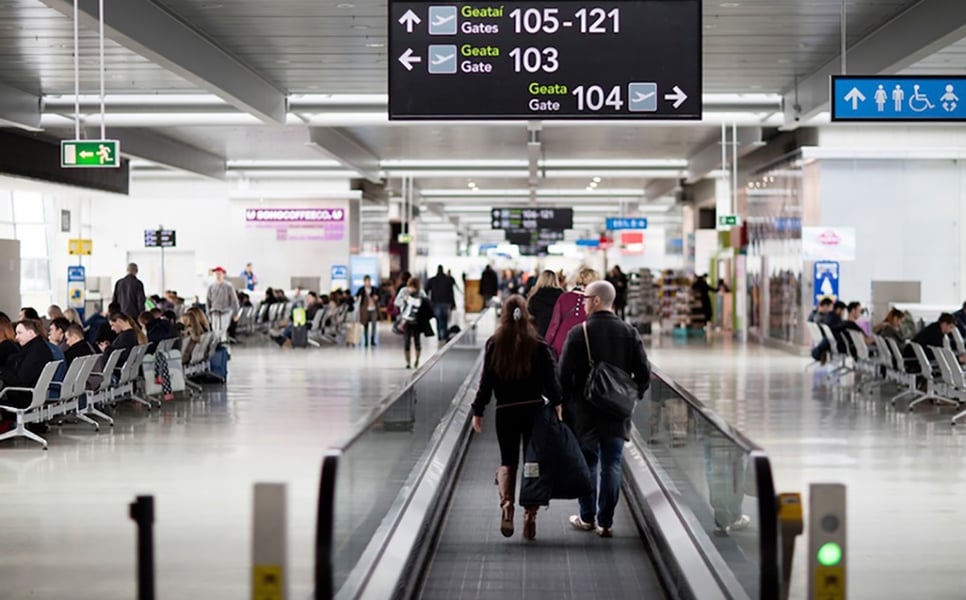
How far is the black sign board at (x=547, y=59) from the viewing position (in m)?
10.0

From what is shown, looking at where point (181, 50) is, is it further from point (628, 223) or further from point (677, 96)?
point (628, 223)

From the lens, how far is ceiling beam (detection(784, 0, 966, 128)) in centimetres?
1270

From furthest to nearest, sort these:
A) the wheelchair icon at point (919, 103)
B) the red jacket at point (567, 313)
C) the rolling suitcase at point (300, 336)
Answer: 1. the rolling suitcase at point (300, 336)
2. the wheelchair icon at point (919, 103)
3. the red jacket at point (567, 313)

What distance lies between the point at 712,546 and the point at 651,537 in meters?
1.48

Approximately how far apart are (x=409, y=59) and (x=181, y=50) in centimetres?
510

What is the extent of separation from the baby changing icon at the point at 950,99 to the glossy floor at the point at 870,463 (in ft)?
10.7

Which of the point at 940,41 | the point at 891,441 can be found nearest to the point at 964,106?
the point at 940,41

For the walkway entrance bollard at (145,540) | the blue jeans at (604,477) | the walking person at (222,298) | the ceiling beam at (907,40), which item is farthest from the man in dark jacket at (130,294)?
the walkway entrance bollard at (145,540)

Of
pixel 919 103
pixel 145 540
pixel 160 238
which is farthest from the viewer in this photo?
pixel 160 238

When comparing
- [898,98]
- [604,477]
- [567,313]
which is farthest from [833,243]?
[604,477]

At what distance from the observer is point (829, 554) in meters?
4.18

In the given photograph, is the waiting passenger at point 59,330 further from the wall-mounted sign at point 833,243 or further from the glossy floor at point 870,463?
the wall-mounted sign at point 833,243

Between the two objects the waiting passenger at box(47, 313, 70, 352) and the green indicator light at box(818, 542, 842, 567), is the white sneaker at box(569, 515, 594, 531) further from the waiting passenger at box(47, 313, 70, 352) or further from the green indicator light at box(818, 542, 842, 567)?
the waiting passenger at box(47, 313, 70, 352)

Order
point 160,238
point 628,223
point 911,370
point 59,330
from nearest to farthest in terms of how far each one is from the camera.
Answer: point 59,330 < point 911,370 < point 160,238 < point 628,223
